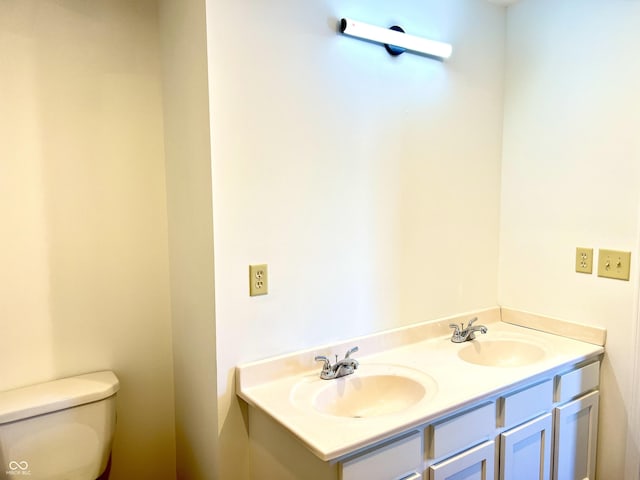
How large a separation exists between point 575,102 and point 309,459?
181 cm

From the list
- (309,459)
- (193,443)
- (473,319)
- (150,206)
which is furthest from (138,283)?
(473,319)

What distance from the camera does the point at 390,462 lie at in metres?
1.21

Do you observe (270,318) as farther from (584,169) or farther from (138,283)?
(584,169)

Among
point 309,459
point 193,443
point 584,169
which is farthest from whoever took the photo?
point 584,169

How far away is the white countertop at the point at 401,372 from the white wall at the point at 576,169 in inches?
6.2

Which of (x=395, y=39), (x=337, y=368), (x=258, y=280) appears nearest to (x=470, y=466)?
(x=337, y=368)

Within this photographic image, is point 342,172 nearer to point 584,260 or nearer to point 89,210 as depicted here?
point 89,210

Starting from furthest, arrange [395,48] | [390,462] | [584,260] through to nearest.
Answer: [584,260]
[395,48]
[390,462]

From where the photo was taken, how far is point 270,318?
1.51 metres

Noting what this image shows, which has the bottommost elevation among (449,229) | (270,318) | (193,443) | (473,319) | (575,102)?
(193,443)

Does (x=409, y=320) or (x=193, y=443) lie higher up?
(x=409, y=320)

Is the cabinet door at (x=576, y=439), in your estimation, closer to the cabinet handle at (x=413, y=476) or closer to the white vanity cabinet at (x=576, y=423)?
the white vanity cabinet at (x=576, y=423)

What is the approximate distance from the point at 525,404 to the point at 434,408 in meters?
0.49

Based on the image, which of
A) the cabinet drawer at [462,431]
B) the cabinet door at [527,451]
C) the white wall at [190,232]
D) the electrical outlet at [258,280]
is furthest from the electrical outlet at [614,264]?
the white wall at [190,232]
